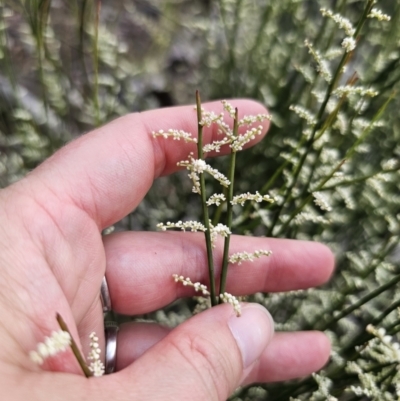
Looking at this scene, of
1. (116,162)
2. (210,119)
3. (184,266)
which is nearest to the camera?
(210,119)

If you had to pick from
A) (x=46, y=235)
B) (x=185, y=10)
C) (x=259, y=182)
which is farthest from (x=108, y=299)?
(x=185, y=10)

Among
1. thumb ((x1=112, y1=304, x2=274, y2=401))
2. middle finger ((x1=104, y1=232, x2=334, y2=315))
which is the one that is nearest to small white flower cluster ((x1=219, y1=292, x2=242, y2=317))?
thumb ((x1=112, y1=304, x2=274, y2=401))

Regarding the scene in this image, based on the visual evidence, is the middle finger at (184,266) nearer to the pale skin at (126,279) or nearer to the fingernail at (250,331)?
the pale skin at (126,279)

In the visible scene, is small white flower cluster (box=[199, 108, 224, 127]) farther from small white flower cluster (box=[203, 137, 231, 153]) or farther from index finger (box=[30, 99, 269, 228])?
index finger (box=[30, 99, 269, 228])

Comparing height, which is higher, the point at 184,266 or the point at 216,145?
the point at 216,145

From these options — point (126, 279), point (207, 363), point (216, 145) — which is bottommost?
point (126, 279)

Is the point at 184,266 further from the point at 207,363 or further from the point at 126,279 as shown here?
the point at 207,363

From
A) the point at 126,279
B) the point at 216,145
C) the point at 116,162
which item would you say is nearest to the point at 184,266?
the point at 126,279
